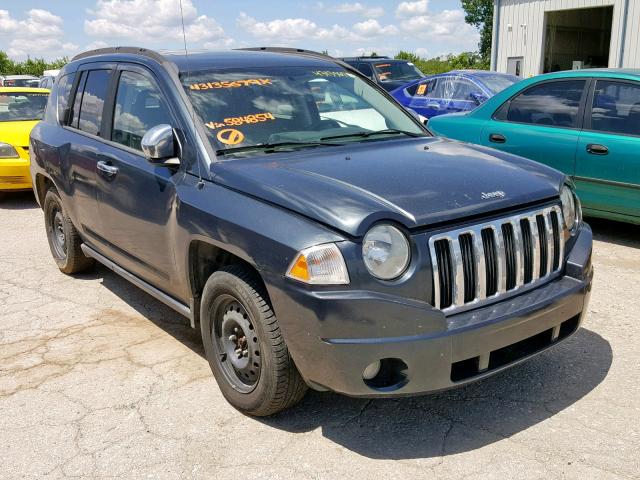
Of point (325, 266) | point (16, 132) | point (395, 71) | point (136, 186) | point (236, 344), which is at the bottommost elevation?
point (236, 344)

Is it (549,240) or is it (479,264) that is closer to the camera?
(479,264)

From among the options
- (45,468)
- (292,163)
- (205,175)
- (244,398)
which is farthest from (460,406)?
(45,468)

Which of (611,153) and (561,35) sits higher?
(561,35)

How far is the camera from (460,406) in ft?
11.4

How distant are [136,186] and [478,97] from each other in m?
8.28

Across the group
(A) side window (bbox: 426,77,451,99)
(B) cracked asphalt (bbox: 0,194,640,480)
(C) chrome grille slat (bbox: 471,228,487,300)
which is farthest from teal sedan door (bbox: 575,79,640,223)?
(A) side window (bbox: 426,77,451,99)

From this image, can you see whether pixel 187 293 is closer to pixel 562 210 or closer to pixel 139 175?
pixel 139 175

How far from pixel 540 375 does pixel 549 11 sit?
24.2 metres

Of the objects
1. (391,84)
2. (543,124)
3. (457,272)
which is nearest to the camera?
(457,272)

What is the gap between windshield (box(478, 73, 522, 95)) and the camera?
11297 mm

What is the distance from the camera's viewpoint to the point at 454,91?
38.4 ft

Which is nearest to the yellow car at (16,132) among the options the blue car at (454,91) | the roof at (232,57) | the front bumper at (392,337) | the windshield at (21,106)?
the windshield at (21,106)

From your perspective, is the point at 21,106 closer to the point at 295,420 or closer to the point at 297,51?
the point at 297,51

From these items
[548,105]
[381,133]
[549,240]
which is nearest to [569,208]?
[549,240]
